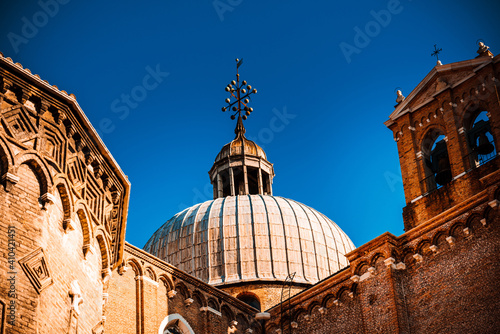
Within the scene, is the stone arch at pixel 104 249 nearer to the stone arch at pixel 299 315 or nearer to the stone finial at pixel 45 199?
the stone finial at pixel 45 199

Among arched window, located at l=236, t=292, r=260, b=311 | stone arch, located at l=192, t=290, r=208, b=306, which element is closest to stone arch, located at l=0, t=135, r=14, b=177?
stone arch, located at l=192, t=290, r=208, b=306

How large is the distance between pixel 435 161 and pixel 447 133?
1.37 m

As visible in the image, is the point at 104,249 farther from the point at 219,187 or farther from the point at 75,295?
the point at 219,187

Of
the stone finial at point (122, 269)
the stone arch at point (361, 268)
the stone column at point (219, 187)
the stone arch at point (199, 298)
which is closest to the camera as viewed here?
the stone finial at point (122, 269)

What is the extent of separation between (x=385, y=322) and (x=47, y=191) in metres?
13.2

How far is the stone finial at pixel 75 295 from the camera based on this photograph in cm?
2527

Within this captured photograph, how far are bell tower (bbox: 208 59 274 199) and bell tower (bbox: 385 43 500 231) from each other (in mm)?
13996

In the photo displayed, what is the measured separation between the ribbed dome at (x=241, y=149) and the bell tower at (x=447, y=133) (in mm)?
14479

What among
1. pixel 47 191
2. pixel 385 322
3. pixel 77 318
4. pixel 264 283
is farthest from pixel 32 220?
pixel 264 283

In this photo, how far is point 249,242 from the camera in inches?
1748

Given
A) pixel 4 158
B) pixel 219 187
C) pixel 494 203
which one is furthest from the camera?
pixel 219 187

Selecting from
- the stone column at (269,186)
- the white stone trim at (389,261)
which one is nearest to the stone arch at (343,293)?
the white stone trim at (389,261)

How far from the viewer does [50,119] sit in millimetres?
26047

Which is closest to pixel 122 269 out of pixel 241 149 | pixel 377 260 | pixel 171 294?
pixel 171 294
